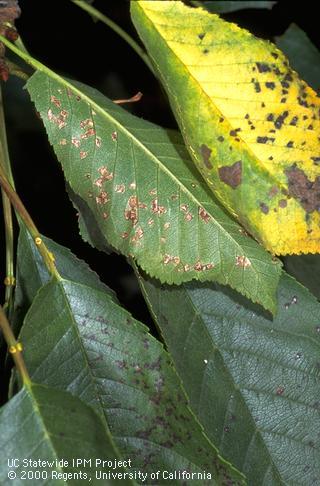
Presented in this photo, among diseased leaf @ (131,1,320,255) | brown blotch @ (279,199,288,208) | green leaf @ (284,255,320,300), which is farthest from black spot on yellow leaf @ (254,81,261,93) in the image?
green leaf @ (284,255,320,300)

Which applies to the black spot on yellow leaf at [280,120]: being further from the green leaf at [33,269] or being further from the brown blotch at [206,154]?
the green leaf at [33,269]

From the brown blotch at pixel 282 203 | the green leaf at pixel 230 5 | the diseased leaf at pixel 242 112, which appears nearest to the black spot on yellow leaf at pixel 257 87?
the diseased leaf at pixel 242 112

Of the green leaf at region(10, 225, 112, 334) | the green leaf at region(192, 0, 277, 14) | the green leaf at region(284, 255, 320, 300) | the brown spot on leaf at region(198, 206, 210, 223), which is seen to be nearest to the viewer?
the brown spot on leaf at region(198, 206, 210, 223)

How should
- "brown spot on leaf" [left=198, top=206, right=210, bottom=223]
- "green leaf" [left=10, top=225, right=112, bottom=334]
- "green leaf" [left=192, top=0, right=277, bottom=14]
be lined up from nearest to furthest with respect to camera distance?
"brown spot on leaf" [left=198, top=206, right=210, bottom=223], "green leaf" [left=10, top=225, right=112, bottom=334], "green leaf" [left=192, top=0, right=277, bottom=14]

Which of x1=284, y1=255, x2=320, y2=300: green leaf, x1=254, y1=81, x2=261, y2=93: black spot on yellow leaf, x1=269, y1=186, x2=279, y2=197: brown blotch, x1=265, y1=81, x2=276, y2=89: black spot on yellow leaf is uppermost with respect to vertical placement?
x1=265, y1=81, x2=276, y2=89: black spot on yellow leaf

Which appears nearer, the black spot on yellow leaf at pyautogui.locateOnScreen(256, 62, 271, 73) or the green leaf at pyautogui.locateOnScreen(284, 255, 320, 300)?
the black spot on yellow leaf at pyautogui.locateOnScreen(256, 62, 271, 73)

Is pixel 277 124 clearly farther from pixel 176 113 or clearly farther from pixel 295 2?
pixel 295 2

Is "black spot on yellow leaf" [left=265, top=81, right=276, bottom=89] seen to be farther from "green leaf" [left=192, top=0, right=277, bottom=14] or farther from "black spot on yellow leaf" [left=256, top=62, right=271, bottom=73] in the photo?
"green leaf" [left=192, top=0, right=277, bottom=14]

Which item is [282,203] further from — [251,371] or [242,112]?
[251,371]
